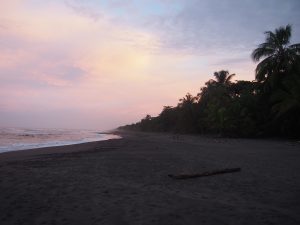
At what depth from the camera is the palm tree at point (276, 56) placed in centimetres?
2862

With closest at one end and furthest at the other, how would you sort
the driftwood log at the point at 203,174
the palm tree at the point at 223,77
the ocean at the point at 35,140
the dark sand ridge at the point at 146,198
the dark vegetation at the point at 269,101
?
the dark sand ridge at the point at 146,198 < the driftwood log at the point at 203,174 < the ocean at the point at 35,140 < the dark vegetation at the point at 269,101 < the palm tree at the point at 223,77

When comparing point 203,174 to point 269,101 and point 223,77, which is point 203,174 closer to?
point 269,101

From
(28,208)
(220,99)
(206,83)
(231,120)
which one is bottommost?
(28,208)

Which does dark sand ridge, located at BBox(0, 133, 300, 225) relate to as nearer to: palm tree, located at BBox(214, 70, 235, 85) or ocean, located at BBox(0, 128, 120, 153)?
ocean, located at BBox(0, 128, 120, 153)

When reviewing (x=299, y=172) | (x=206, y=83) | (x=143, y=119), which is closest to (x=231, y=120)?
(x=206, y=83)

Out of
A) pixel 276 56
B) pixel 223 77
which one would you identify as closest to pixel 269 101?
pixel 276 56

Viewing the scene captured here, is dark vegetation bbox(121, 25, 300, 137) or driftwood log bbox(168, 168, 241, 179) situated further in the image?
dark vegetation bbox(121, 25, 300, 137)

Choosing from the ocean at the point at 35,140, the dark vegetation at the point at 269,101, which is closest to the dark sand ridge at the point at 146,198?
the ocean at the point at 35,140

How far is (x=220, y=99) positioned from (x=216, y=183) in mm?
30776

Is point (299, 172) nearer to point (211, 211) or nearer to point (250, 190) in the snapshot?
point (250, 190)

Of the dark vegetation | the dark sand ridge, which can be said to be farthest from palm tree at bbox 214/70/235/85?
the dark sand ridge

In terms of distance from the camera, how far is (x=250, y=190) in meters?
6.12

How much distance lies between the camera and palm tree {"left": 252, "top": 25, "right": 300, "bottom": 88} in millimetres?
28625

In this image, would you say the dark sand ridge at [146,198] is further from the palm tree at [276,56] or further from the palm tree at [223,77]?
the palm tree at [223,77]
